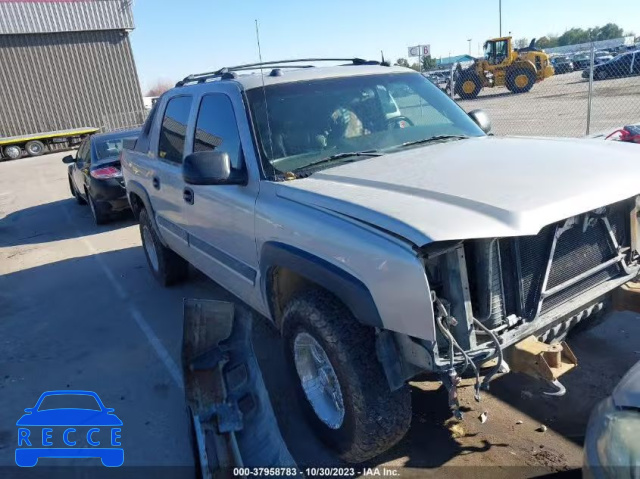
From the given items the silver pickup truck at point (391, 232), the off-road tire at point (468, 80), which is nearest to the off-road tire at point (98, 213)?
the silver pickup truck at point (391, 232)

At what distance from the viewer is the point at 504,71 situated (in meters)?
27.1

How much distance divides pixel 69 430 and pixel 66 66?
102 ft

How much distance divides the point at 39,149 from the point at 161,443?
1074 inches

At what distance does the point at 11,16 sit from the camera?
27.6 metres

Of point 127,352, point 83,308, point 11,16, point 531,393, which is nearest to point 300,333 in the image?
point 531,393

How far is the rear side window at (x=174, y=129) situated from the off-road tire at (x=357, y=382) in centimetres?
222

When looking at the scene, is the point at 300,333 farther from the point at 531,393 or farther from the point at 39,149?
the point at 39,149

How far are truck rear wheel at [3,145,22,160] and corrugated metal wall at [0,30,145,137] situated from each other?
3665mm

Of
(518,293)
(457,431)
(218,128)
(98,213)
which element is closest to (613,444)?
(518,293)

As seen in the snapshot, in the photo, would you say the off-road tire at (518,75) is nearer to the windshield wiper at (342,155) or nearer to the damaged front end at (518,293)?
the windshield wiper at (342,155)

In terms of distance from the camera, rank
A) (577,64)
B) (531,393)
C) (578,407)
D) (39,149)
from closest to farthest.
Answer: (578,407) → (531,393) → (39,149) → (577,64)

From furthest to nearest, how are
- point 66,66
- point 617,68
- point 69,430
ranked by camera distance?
1. point 66,66
2. point 617,68
3. point 69,430

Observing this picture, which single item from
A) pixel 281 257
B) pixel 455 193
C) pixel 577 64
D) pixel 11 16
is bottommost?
pixel 577 64

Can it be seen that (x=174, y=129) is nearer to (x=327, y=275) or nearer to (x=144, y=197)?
(x=144, y=197)
